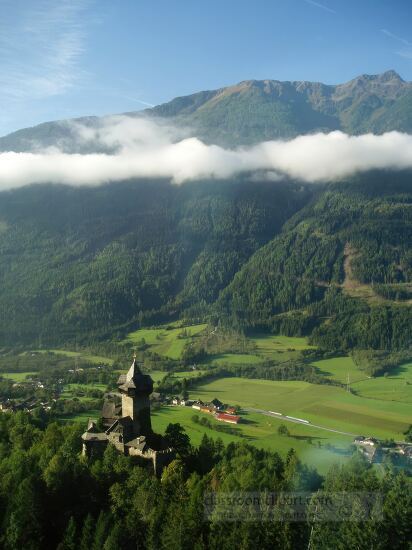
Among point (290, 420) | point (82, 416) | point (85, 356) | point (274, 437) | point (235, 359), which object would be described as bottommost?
point (85, 356)

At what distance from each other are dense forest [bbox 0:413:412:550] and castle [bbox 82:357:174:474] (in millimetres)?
1715

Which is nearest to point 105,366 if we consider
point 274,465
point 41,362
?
point 41,362

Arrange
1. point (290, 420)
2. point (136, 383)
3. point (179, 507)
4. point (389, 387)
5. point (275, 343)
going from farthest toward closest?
point (275, 343)
point (389, 387)
point (290, 420)
point (136, 383)
point (179, 507)

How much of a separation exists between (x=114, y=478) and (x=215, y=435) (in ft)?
102

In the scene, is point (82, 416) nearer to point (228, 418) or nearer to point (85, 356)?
point (228, 418)

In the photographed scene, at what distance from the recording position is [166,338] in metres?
170

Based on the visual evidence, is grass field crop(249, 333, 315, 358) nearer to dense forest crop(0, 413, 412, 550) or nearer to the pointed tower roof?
the pointed tower roof

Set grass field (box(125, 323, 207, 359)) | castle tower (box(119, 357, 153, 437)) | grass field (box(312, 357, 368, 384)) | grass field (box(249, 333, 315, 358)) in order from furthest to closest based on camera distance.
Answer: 1. grass field (box(125, 323, 207, 359))
2. grass field (box(249, 333, 315, 358))
3. grass field (box(312, 357, 368, 384))
4. castle tower (box(119, 357, 153, 437))

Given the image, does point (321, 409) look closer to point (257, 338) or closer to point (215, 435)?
point (215, 435)

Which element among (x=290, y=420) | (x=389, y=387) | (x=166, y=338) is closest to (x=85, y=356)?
(x=166, y=338)

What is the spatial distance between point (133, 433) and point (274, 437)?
26715 millimetres

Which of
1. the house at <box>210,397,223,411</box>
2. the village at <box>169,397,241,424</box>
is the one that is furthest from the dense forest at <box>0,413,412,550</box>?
the house at <box>210,397,223,411</box>

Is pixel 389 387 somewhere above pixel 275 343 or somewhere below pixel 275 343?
above

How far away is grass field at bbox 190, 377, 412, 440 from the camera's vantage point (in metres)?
86.7
